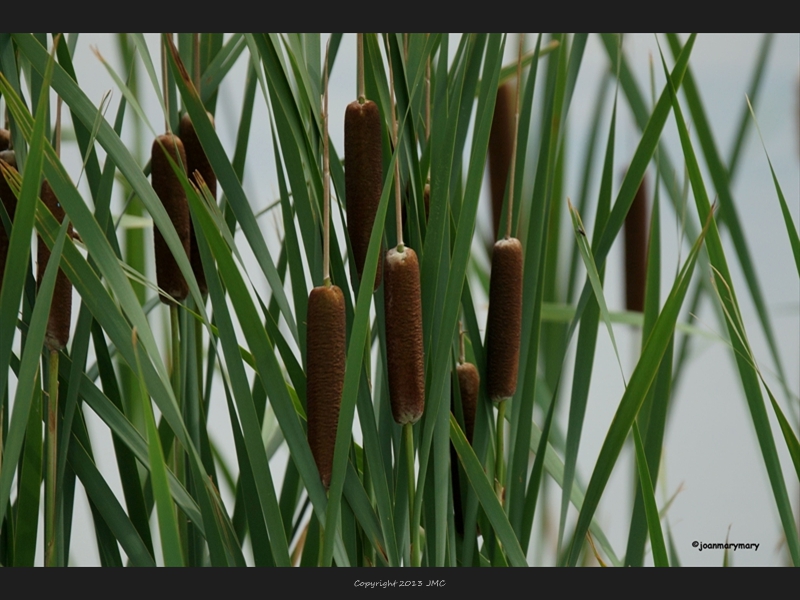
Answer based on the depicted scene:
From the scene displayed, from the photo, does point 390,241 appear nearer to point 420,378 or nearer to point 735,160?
point 420,378

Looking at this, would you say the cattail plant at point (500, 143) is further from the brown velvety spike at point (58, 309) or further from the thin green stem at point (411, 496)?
the brown velvety spike at point (58, 309)

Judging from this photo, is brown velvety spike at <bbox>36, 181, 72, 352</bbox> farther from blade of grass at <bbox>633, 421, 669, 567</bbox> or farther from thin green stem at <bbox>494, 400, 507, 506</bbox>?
blade of grass at <bbox>633, 421, 669, 567</bbox>

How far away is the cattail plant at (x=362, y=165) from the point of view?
0.53 meters

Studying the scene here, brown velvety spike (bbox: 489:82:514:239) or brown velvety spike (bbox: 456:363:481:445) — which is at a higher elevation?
brown velvety spike (bbox: 489:82:514:239)

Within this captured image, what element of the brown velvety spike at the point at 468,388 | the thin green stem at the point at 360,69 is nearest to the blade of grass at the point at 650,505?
the brown velvety spike at the point at 468,388

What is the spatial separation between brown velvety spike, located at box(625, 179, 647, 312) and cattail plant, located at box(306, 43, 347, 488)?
63 centimetres

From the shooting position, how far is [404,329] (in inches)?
20.4

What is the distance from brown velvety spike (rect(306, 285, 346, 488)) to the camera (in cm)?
49

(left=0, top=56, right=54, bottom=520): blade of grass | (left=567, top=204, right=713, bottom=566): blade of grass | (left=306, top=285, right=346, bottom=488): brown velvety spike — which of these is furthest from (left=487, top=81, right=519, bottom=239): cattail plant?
(left=0, top=56, right=54, bottom=520): blade of grass

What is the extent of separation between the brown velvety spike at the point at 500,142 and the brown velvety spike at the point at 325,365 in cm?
43

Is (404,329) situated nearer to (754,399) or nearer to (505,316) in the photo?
(505,316)

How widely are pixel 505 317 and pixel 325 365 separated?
19 cm

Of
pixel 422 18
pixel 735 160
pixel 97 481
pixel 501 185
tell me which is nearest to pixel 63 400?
pixel 97 481

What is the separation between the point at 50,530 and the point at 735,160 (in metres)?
0.81
